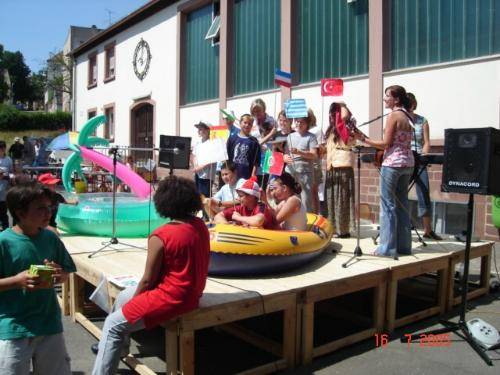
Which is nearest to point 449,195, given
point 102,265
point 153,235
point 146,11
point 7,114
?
point 102,265

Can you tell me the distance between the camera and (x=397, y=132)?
16.6 feet

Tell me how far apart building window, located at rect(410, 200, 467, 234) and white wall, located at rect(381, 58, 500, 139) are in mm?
1247

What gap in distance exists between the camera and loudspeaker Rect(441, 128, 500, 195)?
4285 millimetres

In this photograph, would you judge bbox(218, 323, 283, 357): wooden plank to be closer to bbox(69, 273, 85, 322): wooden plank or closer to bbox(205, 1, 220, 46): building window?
bbox(69, 273, 85, 322): wooden plank

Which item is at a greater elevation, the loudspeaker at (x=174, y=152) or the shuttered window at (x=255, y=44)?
the shuttered window at (x=255, y=44)

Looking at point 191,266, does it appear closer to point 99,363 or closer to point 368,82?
point 99,363

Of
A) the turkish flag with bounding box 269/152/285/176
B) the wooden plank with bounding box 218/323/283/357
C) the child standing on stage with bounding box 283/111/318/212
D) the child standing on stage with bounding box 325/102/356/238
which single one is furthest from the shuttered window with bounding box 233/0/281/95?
the wooden plank with bounding box 218/323/283/357

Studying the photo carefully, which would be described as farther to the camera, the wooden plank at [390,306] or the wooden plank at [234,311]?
the wooden plank at [390,306]

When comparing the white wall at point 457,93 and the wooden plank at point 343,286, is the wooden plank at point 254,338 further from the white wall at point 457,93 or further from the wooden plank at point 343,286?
the white wall at point 457,93

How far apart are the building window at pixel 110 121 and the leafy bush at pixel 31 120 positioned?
1119 inches

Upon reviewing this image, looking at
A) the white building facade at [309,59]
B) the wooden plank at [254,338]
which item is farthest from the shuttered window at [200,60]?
the wooden plank at [254,338]

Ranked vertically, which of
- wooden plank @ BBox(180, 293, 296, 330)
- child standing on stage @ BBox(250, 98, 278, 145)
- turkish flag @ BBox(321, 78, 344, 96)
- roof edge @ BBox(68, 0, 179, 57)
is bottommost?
wooden plank @ BBox(180, 293, 296, 330)
